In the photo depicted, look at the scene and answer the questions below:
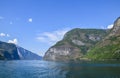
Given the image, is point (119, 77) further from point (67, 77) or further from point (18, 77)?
point (18, 77)

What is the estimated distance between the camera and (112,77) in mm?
101375

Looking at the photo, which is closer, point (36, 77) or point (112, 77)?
point (112, 77)

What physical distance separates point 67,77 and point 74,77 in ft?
9.95

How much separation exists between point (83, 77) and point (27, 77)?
23065mm

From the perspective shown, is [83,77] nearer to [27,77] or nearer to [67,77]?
[67,77]

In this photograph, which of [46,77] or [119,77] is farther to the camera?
[46,77]

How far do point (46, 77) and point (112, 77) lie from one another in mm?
27385

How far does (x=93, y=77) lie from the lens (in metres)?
104

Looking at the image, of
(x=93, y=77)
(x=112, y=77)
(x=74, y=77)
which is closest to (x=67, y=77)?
(x=74, y=77)

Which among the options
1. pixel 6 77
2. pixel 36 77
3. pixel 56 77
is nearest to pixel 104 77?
pixel 56 77

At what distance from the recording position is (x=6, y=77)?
102438 millimetres

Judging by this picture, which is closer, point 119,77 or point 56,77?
point 119,77

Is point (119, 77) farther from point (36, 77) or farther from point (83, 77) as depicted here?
point (36, 77)

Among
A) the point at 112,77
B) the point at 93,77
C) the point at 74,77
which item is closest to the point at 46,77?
the point at 74,77
